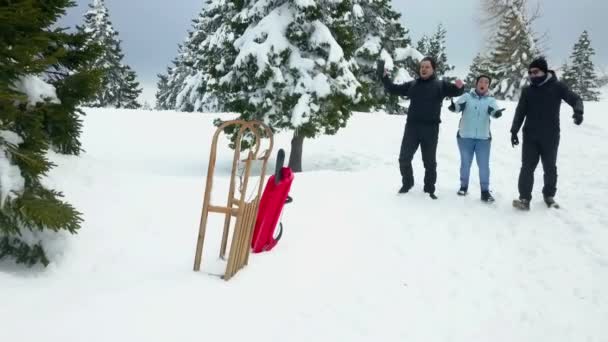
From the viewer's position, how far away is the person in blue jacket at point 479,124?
22.1 feet

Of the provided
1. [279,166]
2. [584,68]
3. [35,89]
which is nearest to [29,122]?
[35,89]

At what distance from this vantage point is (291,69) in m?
10.7

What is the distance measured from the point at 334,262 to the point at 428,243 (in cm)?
149

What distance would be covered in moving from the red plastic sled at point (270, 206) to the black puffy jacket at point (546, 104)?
155 inches

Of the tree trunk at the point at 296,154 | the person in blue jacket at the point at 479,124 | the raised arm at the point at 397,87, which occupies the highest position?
the raised arm at the point at 397,87

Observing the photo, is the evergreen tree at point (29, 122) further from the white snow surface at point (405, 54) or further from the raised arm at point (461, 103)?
the white snow surface at point (405, 54)

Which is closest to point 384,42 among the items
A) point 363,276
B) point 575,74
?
point 363,276

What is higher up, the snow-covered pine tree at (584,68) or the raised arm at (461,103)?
the snow-covered pine tree at (584,68)

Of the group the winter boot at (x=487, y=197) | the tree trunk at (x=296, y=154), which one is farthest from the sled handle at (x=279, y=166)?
the tree trunk at (x=296, y=154)

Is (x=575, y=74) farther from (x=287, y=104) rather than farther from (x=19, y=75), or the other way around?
(x=19, y=75)

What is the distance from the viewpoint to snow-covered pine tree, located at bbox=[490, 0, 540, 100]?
107 ft

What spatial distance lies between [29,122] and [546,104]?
6422 mm

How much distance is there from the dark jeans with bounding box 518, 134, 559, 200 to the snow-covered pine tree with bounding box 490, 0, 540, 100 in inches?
1161

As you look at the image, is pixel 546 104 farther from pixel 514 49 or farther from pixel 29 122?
pixel 514 49
